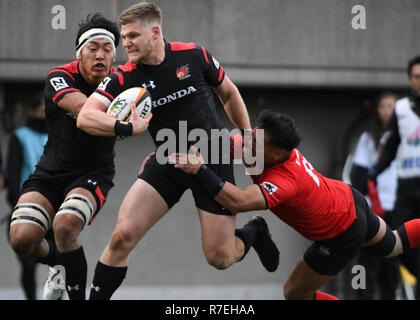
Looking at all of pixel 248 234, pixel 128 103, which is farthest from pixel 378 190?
Answer: pixel 128 103

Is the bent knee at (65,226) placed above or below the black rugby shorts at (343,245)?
above

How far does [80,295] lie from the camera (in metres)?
5.79

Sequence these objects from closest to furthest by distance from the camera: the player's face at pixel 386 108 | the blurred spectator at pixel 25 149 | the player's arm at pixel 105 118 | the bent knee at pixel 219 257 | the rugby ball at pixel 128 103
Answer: the player's arm at pixel 105 118
the rugby ball at pixel 128 103
the bent knee at pixel 219 257
the blurred spectator at pixel 25 149
the player's face at pixel 386 108

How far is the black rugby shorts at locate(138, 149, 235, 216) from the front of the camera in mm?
5676

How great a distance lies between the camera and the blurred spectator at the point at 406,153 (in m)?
7.39

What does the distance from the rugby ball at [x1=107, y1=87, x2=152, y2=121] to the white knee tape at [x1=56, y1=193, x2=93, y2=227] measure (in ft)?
2.77

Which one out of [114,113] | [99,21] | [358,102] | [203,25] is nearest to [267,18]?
[203,25]

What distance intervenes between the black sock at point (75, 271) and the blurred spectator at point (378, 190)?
3.60 m

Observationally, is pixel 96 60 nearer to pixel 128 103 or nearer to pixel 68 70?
pixel 68 70

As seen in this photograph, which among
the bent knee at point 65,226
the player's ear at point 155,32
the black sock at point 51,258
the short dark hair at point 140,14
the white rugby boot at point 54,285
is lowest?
the white rugby boot at point 54,285

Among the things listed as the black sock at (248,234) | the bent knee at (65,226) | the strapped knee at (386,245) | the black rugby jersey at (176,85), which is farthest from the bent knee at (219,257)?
the strapped knee at (386,245)

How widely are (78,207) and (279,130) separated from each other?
5.41ft

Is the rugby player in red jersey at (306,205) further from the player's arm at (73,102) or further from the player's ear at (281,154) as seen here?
the player's arm at (73,102)

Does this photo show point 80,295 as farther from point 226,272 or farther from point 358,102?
point 358,102
